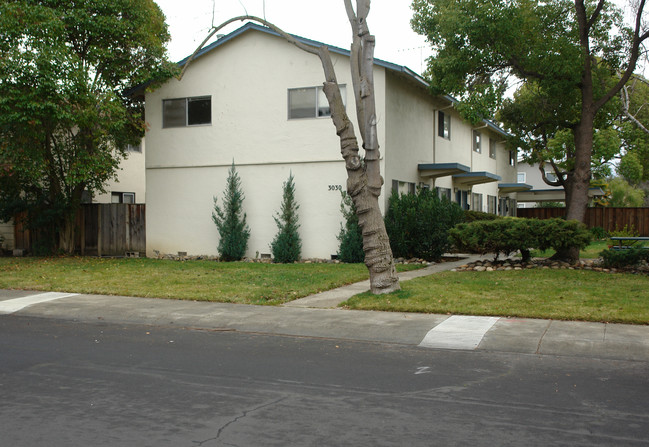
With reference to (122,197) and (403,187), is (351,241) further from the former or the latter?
(122,197)

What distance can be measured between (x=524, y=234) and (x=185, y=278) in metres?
8.29

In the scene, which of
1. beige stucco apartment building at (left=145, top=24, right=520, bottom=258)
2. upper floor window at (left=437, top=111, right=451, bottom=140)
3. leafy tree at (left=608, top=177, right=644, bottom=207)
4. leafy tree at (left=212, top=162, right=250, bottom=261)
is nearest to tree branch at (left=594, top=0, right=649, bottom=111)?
beige stucco apartment building at (left=145, top=24, right=520, bottom=258)

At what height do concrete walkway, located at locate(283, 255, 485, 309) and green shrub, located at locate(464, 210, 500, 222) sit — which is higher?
green shrub, located at locate(464, 210, 500, 222)

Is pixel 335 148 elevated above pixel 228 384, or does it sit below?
above

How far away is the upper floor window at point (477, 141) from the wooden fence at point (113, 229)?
15145 mm

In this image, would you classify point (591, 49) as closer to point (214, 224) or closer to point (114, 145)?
point (214, 224)

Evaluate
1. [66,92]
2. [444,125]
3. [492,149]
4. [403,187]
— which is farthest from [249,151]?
[492,149]

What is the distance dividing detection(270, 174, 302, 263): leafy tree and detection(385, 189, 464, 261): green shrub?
2.88 metres

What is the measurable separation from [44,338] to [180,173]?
499 inches

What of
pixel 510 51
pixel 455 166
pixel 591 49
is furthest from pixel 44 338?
pixel 591 49

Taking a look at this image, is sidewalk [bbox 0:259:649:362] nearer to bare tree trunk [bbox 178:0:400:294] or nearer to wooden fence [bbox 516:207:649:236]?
bare tree trunk [bbox 178:0:400:294]

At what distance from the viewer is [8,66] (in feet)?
51.5

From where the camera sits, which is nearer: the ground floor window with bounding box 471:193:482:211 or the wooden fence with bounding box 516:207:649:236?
the ground floor window with bounding box 471:193:482:211

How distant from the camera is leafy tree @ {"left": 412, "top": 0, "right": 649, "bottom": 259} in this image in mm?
16219
